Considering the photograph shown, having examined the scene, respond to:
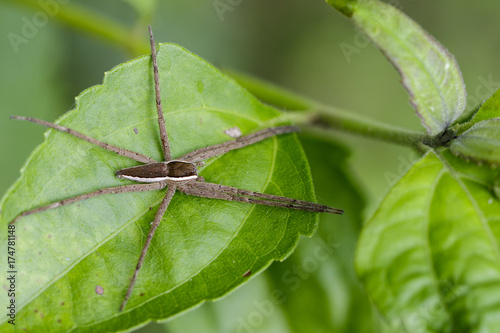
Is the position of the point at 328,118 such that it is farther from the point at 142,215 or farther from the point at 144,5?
the point at 144,5

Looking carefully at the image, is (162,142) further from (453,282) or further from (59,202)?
(453,282)

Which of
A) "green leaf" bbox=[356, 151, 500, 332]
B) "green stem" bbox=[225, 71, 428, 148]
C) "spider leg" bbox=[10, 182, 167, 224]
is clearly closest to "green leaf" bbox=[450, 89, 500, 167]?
"green leaf" bbox=[356, 151, 500, 332]

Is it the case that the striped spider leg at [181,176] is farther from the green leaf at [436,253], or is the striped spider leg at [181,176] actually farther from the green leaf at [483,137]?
the green leaf at [483,137]

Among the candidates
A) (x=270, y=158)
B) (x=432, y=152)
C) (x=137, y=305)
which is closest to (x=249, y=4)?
(x=270, y=158)

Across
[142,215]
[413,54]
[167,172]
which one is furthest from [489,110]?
[142,215]

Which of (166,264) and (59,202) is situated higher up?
(59,202)

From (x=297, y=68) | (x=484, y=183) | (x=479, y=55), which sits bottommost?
(x=484, y=183)
